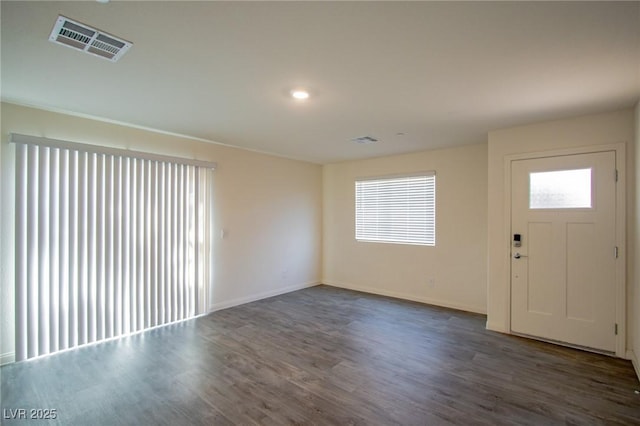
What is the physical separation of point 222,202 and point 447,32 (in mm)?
3820

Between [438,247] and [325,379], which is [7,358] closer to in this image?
[325,379]

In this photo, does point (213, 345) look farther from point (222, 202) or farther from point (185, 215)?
point (222, 202)

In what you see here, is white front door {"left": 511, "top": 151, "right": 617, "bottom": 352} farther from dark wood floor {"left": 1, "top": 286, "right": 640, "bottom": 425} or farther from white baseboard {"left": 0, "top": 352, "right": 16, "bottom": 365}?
white baseboard {"left": 0, "top": 352, "right": 16, "bottom": 365}

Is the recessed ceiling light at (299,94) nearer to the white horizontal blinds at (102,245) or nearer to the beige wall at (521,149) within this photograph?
the white horizontal blinds at (102,245)

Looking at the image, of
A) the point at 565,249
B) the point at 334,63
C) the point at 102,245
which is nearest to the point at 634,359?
the point at 565,249

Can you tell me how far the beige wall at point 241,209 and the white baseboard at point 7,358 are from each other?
0.02m

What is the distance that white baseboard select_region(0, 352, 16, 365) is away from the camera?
9.53 ft

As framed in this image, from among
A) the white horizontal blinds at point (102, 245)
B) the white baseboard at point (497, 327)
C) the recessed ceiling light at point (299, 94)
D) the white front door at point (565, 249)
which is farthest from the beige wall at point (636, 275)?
the white horizontal blinds at point (102, 245)

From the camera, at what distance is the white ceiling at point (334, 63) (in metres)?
1.62

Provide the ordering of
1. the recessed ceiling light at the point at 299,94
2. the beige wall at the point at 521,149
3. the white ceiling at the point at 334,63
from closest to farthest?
the white ceiling at the point at 334,63 < the recessed ceiling light at the point at 299,94 < the beige wall at the point at 521,149

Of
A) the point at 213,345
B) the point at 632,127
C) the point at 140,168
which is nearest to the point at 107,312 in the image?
the point at 213,345

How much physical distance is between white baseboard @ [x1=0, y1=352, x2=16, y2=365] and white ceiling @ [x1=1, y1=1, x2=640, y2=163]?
8.02ft

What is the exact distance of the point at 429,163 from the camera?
5.09 m

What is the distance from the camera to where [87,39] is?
1868 mm
